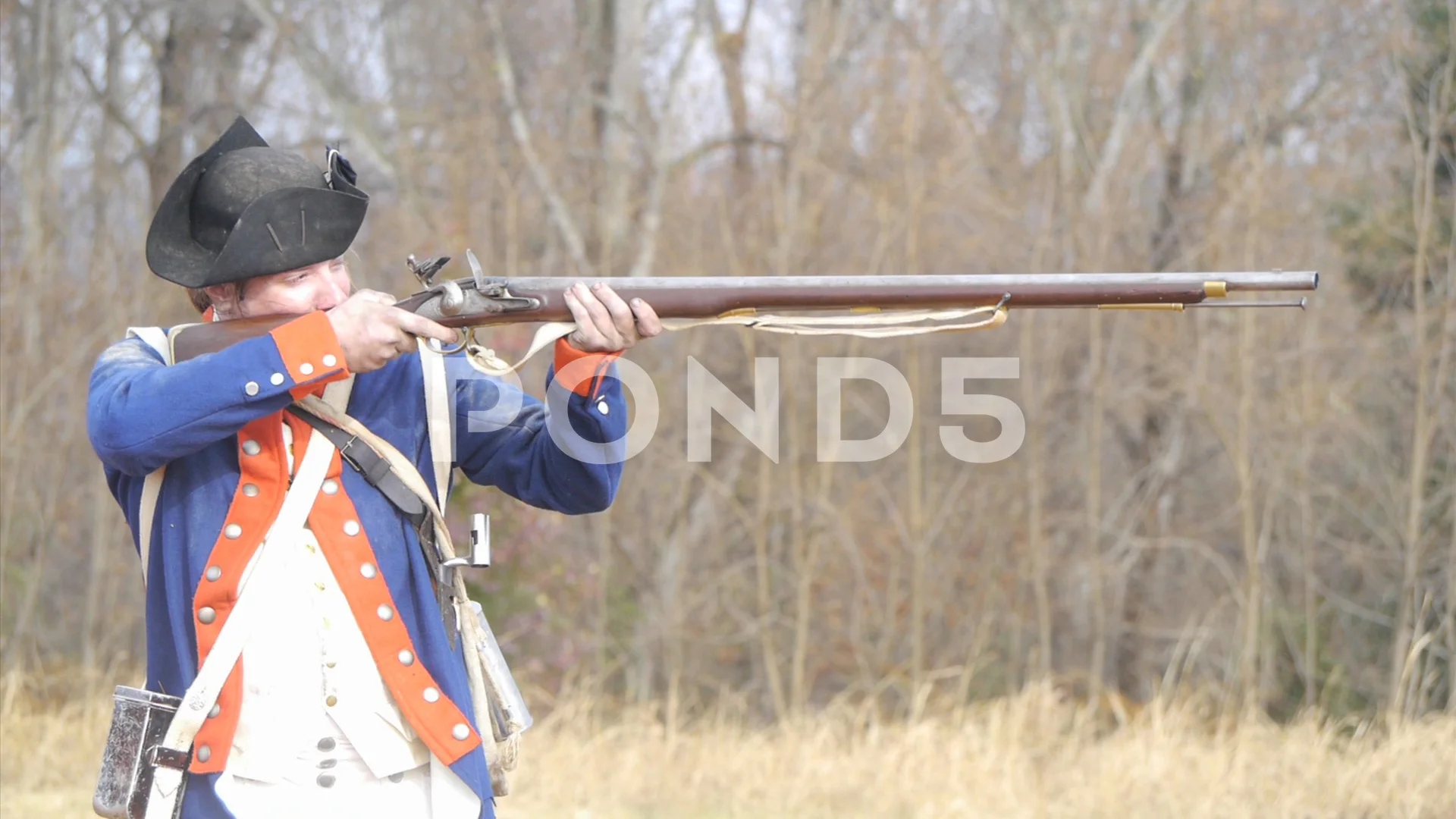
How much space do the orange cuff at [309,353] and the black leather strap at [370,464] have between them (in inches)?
6.0

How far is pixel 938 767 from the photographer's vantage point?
26.6 ft

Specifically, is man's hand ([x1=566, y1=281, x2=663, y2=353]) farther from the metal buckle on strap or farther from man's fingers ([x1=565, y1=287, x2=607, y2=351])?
the metal buckle on strap

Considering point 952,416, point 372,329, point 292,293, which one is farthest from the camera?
point 952,416

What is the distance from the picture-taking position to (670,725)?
9.04 meters

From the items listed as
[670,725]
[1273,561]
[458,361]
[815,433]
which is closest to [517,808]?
[670,725]

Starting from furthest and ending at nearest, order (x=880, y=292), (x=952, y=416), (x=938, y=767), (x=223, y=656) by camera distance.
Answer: (x=952, y=416), (x=938, y=767), (x=880, y=292), (x=223, y=656)

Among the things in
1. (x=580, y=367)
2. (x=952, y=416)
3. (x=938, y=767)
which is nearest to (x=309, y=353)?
(x=580, y=367)

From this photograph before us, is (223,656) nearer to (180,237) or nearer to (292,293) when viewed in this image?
(292,293)

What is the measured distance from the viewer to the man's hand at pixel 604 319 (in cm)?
352

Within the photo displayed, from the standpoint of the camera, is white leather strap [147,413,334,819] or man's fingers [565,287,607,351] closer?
white leather strap [147,413,334,819]

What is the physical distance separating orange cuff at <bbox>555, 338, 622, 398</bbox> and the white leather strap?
616 millimetres

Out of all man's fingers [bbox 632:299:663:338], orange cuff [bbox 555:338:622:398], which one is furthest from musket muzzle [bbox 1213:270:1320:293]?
orange cuff [bbox 555:338:622:398]

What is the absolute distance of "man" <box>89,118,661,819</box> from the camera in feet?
10.2

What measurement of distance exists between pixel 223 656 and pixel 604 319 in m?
1.12
